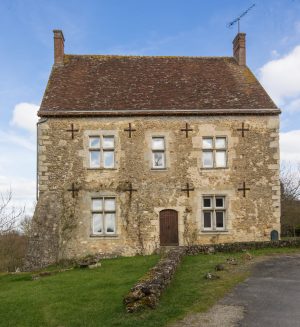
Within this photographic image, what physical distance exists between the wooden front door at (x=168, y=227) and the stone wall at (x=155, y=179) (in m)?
0.25

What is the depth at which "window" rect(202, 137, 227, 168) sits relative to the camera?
17.9 meters

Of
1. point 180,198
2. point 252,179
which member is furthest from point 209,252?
point 252,179

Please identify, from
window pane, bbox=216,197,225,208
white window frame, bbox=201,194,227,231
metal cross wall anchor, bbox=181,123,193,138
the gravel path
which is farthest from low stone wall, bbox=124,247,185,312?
metal cross wall anchor, bbox=181,123,193,138

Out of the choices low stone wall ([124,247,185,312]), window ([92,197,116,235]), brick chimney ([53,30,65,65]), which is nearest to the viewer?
low stone wall ([124,247,185,312])

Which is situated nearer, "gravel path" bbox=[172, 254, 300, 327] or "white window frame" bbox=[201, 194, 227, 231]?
"gravel path" bbox=[172, 254, 300, 327]

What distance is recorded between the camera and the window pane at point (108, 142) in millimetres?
17672

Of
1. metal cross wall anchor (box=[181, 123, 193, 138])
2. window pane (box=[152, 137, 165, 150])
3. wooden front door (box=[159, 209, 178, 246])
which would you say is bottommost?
wooden front door (box=[159, 209, 178, 246])

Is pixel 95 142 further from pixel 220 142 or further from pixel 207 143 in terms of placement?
pixel 220 142

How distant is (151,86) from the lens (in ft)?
63.3

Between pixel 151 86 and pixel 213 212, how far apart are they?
6.86 metres

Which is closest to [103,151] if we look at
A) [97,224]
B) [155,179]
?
[155,179]

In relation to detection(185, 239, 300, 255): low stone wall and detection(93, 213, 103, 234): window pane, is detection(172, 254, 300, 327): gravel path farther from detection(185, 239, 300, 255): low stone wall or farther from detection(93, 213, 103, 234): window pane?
detection(93, 213, 103, 234): window pane

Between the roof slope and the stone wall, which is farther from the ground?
the roof slope

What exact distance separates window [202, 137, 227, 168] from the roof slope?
135 centimetres
